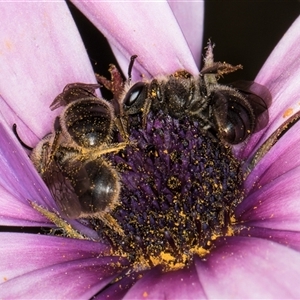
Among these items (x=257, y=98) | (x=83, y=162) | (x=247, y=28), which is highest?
(x=83, y=162)

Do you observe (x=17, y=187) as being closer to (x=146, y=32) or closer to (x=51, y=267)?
(x=51, y=267)

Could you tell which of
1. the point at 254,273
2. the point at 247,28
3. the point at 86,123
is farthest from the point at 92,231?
the point at 247,28

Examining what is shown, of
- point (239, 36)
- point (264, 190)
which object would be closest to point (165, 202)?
point (264, 190)

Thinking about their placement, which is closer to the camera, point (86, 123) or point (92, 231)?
point (86, 123)

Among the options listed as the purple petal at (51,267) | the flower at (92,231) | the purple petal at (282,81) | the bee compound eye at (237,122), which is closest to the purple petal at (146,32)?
the flower at (92,231)

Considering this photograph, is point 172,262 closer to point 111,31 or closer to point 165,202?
point 165,202

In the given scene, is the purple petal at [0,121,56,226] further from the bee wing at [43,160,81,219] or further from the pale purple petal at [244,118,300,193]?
the pale purple petal at [244,118,300,193]
